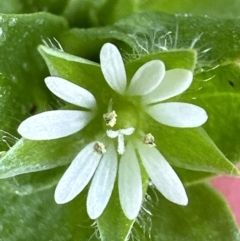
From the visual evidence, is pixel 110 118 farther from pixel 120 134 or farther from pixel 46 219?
pixel 46 219

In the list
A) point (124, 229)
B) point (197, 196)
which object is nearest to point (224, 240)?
point (197, 196)

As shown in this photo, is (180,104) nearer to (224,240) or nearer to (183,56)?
(183,56)

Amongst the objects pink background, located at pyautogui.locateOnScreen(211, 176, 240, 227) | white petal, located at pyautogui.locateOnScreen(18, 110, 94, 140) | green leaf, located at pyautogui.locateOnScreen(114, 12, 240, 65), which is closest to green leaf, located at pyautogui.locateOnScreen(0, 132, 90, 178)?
white petal, located at pyautogui.locateOnScreen(18, 110, 94, 140)

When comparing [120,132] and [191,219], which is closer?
[120,132]

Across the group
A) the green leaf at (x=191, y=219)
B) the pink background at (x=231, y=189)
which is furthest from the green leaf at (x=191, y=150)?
the pink background at (x=231, y=189)

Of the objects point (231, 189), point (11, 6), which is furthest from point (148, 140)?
point (231, 189)

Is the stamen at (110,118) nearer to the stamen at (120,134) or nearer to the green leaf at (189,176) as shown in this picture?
the stamen at (120,134)

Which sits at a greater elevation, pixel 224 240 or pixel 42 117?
pixel 42 117
